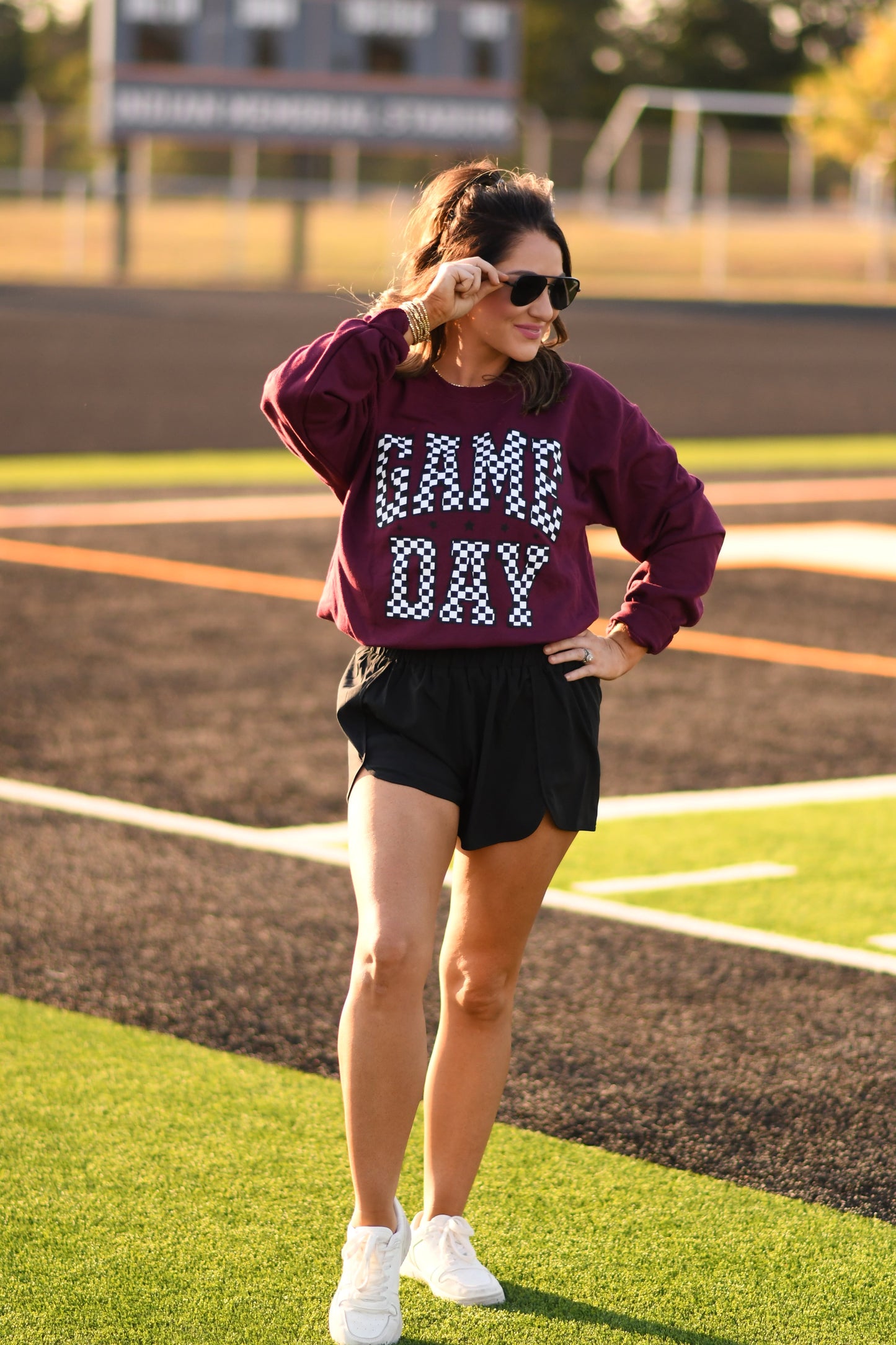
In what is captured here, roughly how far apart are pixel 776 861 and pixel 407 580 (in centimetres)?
308

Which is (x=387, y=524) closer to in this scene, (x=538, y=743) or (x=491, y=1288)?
(x=538, y=743)

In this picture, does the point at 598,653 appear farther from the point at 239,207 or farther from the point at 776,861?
the point at 239,207

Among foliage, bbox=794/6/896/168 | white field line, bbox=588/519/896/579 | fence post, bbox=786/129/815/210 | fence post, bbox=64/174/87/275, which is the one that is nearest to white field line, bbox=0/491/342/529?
white field line, bbox=588/519/896/579

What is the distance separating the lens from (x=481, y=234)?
10.4ft

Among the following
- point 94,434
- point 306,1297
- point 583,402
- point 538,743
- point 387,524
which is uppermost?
point 583,402

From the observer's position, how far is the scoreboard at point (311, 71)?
27516mm

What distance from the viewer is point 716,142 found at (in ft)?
117

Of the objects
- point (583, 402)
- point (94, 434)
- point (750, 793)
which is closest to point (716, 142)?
point (94, 434)

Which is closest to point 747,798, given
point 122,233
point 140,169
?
point 122,233

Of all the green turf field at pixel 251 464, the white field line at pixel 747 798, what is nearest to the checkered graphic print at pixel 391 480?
the white field line at pixel 747 798

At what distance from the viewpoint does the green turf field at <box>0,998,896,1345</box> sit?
3.19 meters

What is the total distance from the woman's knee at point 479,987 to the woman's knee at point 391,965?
0.18 metres

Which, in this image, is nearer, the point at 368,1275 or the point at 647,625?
the point at 368,1275

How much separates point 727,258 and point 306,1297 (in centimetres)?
3572
